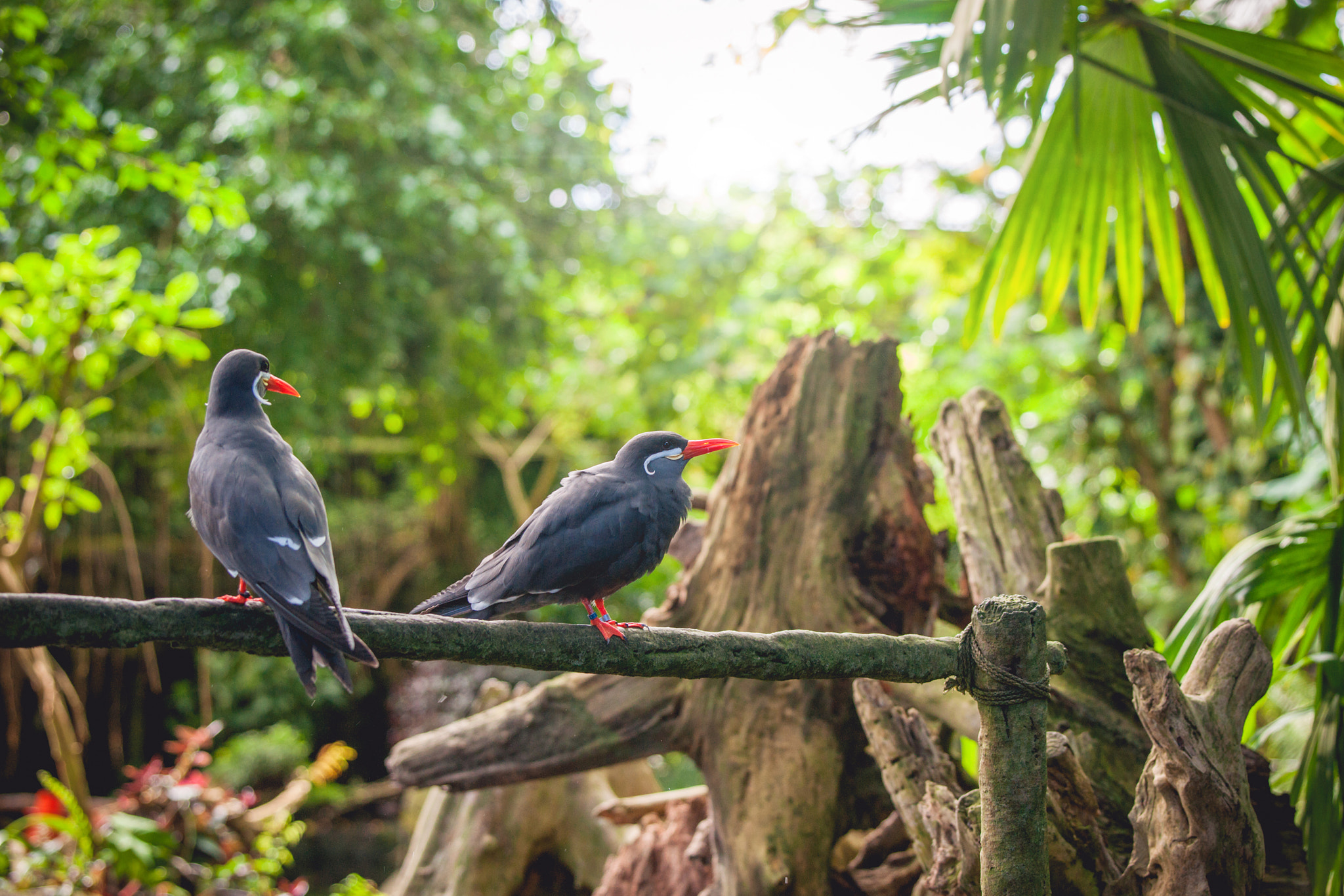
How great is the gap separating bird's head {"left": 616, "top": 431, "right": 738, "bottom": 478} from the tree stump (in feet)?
3.14

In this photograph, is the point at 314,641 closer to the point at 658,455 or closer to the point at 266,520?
the point at 266,520

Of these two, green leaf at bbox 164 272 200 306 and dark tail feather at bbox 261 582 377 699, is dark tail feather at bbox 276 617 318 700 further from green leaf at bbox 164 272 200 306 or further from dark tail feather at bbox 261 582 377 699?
green leaf at bbox 164 272 200 306

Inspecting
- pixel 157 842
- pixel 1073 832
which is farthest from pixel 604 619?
pixel 157 842

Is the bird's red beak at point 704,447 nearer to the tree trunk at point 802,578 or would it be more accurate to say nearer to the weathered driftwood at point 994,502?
the tree trunk at point 802,578

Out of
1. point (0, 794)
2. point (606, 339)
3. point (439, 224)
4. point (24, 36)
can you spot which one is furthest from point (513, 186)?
point (0, 794)

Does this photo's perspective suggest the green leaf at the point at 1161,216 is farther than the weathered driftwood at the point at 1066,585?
Yes

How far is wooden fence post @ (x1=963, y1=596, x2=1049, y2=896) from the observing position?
4.31 feet

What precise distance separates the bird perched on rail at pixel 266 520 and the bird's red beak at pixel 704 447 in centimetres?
60

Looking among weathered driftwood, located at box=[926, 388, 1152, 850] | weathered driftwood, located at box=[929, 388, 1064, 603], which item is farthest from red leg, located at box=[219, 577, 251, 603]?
weathered driftwood, located at box=[929, 388, 1064, 603]

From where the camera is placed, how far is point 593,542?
1.38 metres

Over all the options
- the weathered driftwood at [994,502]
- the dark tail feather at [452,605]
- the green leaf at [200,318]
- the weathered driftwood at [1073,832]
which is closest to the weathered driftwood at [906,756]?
the weathered driftwood at [1073,832]

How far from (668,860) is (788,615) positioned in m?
0.85

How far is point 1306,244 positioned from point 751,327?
3.33 m

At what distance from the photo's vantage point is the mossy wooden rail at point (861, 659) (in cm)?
119
